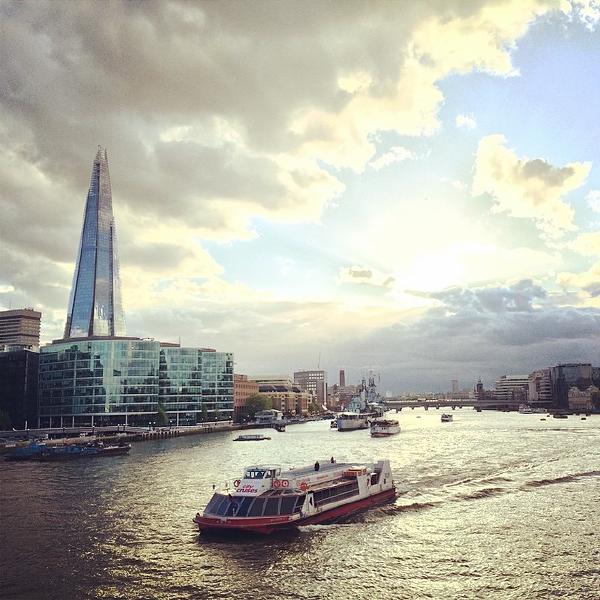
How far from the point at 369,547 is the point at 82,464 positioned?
7148 centimetres

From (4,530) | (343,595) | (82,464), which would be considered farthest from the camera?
(82,464)

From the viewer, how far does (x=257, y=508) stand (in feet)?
155

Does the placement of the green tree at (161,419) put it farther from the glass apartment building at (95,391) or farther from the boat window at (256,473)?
the boat window at (256,473)

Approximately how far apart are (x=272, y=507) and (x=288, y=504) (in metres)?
1.50

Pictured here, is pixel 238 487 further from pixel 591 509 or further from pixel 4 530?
pixel 591 509

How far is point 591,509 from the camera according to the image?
5606 cm

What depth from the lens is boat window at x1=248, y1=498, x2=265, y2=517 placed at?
154 ft

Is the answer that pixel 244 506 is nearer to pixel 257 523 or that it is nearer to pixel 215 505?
pixel 257 523

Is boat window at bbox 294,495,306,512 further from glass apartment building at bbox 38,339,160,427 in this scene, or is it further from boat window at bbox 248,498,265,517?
glass apartment building at bbox 38,339,160,427

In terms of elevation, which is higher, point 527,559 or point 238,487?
point 238,487

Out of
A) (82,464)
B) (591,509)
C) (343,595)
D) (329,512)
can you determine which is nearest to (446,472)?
(591,509)

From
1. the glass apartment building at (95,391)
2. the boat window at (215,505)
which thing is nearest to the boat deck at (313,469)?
the boat window at (215,505)

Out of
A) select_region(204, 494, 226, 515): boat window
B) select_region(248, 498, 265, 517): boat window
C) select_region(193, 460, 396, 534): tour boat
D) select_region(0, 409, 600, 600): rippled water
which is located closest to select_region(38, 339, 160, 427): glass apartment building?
select_region(0, 409, 600, 600): rippled water

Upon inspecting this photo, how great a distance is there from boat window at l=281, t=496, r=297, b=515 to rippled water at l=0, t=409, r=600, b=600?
2.05 metres
